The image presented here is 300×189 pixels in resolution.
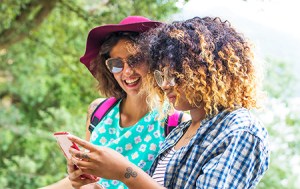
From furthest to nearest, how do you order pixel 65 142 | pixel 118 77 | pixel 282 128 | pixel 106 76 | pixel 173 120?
pixel 282 128 < pixel 106 76 < pixel 118 77 < pixel 173 120 < pixel 65 142

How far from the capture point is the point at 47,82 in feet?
29.6

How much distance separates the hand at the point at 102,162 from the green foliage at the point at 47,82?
3881 millimetres

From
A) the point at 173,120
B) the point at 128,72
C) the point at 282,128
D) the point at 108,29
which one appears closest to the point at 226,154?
the point at 173,120

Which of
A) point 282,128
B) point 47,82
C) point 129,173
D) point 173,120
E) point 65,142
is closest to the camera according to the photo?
point 129,173

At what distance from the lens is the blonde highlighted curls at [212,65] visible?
5.42 feet

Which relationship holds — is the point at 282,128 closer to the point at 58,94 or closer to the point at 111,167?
the point at 58,94

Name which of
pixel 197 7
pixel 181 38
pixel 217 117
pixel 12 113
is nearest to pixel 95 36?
pixel 197 7

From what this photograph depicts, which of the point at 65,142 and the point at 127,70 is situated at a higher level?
the point at 127,70

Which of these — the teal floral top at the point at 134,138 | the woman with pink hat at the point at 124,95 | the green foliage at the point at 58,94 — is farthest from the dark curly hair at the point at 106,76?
the green foliage at the point at 58,94

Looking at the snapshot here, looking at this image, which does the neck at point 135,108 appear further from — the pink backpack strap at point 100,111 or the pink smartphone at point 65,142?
the pink smartphone at point 65,142

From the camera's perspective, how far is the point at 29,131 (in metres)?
8.05

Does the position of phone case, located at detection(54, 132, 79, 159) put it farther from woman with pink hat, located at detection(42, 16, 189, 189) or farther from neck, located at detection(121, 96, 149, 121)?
neck, located at detection(121, 96, 149, 121)

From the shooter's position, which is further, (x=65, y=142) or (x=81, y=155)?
(x=65, y=142)

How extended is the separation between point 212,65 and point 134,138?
60 centimetres
